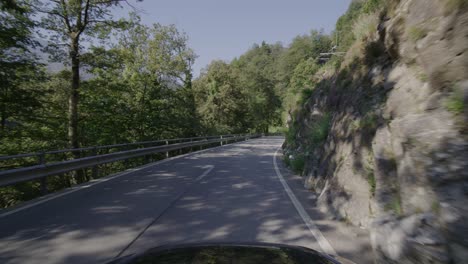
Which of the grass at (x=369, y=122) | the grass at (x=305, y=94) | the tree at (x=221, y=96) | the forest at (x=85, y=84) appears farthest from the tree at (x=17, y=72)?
the tree at (x=221, y=96)

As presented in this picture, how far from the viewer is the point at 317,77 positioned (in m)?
20.1

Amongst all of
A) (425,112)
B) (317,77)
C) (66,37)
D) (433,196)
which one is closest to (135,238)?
(433,196)

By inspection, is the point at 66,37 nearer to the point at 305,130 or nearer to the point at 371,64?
the point at 305,130

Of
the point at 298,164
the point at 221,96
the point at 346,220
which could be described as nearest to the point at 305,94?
the point at 298,164

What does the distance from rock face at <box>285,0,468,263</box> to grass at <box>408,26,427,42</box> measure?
18 millimetres

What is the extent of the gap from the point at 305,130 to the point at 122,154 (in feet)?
26.7

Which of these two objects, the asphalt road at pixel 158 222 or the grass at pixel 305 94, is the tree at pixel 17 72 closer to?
the asphalt road at pixel 158 222

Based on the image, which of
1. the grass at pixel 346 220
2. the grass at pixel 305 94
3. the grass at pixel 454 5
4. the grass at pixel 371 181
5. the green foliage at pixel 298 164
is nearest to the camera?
the grass at pixel 454 5

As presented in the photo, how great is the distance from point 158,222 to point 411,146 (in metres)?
4.06

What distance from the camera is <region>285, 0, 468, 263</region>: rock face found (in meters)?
3.15

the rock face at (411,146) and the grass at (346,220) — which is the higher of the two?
the rock face at (411,146)

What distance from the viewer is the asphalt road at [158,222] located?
4.01m

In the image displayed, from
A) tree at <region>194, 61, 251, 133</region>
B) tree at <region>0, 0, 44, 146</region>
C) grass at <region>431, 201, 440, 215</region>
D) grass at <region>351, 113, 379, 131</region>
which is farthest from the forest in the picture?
tree at <region>194, 61, 251, 133</region>

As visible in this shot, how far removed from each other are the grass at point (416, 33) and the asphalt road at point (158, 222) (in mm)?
3362
